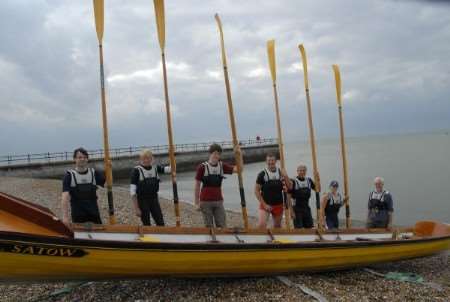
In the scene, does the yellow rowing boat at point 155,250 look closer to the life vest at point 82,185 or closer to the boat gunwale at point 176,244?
the boat gunwale at point 176,244

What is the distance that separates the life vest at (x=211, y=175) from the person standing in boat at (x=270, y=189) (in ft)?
2.48

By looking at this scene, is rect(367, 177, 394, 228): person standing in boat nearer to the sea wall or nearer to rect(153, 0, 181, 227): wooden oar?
rect(153, 0, 181, 227): wooden oar

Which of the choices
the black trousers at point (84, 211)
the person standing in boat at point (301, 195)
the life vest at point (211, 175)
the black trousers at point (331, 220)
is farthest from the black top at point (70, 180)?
the black trousers at point (331, 220)

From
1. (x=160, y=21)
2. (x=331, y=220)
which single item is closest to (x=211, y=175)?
(x=331, y=220)

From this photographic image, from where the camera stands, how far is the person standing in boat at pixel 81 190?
5566 millimetres

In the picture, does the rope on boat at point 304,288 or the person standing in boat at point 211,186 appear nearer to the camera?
the rope on boat at point 304,288

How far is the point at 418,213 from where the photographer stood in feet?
61.0

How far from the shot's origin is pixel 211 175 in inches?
258

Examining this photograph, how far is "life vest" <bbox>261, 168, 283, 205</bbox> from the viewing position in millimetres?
6953

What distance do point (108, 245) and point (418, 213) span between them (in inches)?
683

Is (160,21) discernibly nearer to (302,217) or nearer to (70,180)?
(70,180)

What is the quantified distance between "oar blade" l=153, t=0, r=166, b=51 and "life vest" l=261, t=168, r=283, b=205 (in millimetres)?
3078

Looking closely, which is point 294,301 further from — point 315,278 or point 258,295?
point 315,278

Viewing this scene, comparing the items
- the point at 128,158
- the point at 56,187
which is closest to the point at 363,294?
the point at 56,187
